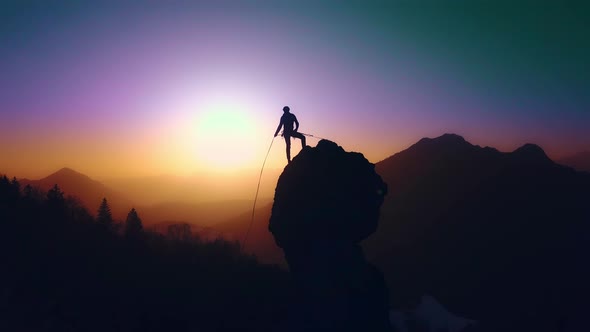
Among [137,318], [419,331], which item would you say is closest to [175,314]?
[137,318]

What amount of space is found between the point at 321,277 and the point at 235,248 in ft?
296

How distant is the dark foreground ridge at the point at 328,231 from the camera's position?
Answer: 36.5 m

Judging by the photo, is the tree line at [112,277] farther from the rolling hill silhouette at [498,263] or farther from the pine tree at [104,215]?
the rolling hill silhouette at [498,263]

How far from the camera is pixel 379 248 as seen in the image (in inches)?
7165

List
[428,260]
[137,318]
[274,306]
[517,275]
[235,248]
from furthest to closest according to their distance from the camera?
[428,260] < [517,275] < [235,248] < [274,306] < [137,318]

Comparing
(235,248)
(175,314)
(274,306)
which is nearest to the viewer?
(175,314)

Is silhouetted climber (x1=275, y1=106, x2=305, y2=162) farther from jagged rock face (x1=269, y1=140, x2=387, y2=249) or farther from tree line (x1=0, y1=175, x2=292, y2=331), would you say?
tree line (x1=0, y1=175, x2=292, y2=331)

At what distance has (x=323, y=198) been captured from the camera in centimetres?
3684

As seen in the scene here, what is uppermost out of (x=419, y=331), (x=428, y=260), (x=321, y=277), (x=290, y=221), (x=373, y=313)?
(x=290, y=221)

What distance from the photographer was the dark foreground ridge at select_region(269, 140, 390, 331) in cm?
3647

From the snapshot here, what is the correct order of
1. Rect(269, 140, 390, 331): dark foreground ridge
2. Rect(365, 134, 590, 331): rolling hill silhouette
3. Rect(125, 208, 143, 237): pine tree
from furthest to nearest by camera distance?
1. Rect(365, 134, 590, 331): rolling hill silhouette
2. Rect(125, 208, 143, 237): pine tree
3. Rect(269, 140, 390, 331): dark foreground ridge

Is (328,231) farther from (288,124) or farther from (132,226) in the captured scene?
(132,226)

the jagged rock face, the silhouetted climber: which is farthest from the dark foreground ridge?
the silhouetted climber

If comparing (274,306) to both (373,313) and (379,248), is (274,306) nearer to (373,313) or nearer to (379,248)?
(373,313)
